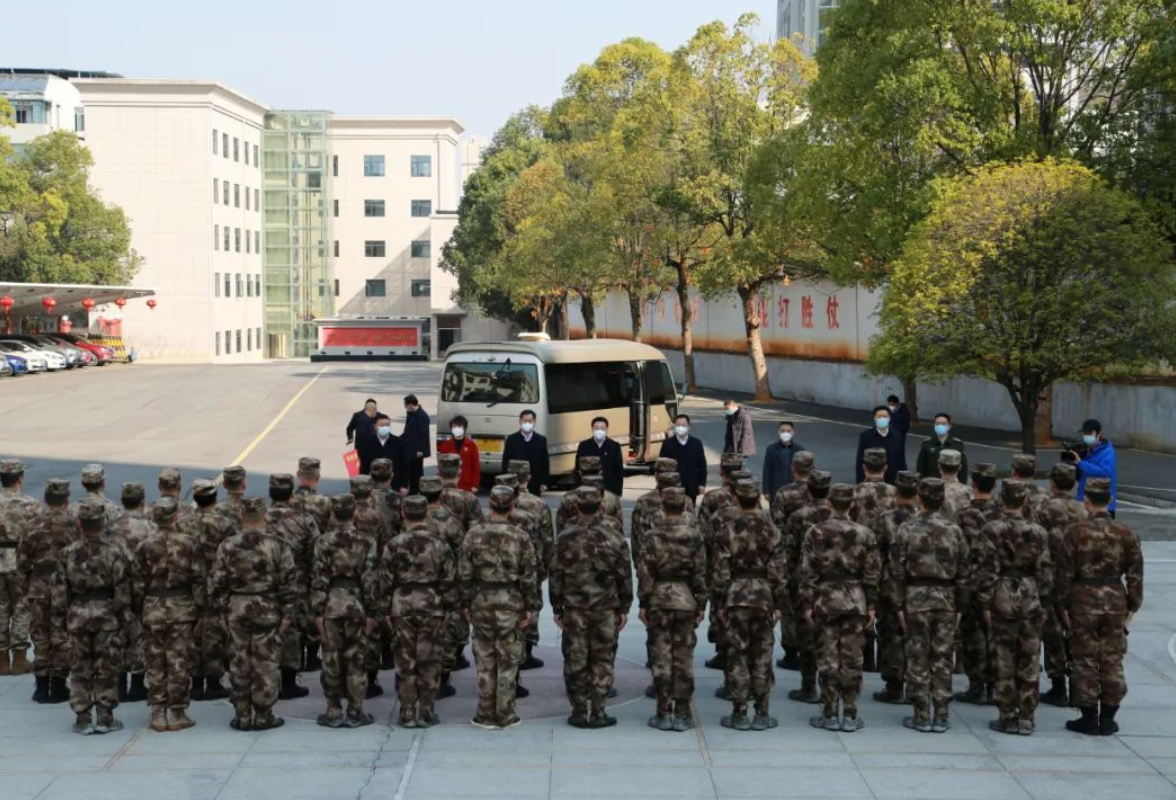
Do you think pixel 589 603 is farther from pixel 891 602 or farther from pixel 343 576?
pixel 891 602

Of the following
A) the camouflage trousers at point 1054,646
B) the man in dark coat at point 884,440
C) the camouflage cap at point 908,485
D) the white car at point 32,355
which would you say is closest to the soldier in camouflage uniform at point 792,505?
the camouflage cap at point 908,485

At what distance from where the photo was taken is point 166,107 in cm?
8688

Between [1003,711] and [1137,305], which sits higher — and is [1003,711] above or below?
below

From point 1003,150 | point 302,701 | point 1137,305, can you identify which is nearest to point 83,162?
point 1003,150

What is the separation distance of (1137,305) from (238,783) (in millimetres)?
19681

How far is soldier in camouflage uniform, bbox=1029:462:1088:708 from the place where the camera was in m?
11.4

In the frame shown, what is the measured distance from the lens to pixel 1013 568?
35.2 ft

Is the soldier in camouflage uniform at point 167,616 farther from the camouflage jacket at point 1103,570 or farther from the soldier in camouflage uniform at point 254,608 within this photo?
the camouflage jacket at point 1103,570

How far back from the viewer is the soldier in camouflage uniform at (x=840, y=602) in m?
10.6

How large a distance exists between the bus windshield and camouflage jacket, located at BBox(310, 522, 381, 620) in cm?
1308

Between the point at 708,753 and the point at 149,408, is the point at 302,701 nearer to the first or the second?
the point at 708,753

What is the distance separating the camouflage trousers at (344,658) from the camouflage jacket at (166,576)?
43.5 inches

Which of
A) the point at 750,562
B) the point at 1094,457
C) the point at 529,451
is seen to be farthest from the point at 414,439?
the point at 750,562

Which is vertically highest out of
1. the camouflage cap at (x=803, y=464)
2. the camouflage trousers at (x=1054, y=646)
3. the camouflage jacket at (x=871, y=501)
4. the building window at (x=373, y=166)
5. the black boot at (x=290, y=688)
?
the building window at (x=373, y=166)
